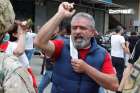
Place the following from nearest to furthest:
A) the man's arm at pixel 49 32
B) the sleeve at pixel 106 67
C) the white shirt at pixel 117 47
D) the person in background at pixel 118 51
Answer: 1. the man's arm at pixel 49 32
2. the sleeve at pixel 106 67
3. the person in background at pixel 118 51
4. the white shirt at pixel 117 47

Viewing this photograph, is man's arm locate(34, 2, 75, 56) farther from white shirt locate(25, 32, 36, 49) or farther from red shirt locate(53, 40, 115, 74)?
white shirt locate(25, 32, 36, 49)

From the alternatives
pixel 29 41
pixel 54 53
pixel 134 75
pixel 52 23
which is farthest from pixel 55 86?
pixel 29 41

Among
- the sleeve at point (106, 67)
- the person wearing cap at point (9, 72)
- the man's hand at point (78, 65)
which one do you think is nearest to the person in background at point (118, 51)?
the sleeve at point (106, 67)

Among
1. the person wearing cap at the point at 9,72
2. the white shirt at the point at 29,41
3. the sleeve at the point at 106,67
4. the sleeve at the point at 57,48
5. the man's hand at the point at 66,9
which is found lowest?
the white shirt at the point at 29,41

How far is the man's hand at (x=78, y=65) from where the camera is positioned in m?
4.30

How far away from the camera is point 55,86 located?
4.51 meters

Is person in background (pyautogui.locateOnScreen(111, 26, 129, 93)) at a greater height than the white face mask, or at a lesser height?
lesser

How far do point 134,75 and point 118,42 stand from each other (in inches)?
374

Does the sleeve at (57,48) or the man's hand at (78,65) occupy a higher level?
the sleeve at (57,48)

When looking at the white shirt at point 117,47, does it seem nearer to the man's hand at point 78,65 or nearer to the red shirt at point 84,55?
the red shirt at point 84,55

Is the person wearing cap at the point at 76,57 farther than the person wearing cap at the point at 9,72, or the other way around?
the person wearing cap at the point at 76,57

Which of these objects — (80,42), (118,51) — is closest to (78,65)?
Answer: (80,42)

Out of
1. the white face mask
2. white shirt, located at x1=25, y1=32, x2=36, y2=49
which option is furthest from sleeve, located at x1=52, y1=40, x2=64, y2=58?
white shirt, located at x1=25, y1=32, x2=36, y2=49

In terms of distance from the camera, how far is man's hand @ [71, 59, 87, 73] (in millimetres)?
4301
